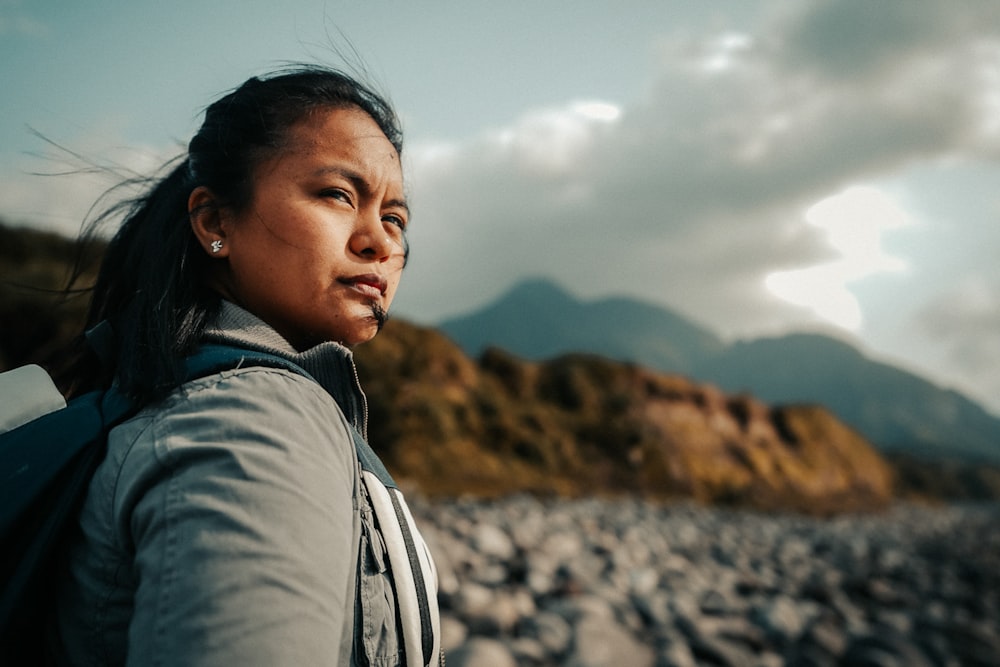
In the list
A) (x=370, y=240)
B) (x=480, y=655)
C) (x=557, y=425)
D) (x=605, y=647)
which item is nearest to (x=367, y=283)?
(x=370, y=240)

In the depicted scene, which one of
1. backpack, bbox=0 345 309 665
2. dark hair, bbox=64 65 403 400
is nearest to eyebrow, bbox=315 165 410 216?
dark hair, bbox=64 65 403 400

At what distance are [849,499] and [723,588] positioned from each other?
25595mm

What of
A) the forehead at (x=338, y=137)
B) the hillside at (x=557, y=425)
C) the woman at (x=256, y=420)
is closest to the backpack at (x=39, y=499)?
the woman at (x=256, y=420)

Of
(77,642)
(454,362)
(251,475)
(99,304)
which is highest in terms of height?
(251,475)

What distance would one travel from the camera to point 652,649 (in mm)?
3613

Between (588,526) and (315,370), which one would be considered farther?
(588,526)

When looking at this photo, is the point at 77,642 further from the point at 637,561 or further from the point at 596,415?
the point at 596,415

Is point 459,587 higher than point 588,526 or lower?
higher

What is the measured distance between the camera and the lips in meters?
1.04

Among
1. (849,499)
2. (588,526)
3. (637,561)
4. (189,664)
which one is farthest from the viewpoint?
(849,499)

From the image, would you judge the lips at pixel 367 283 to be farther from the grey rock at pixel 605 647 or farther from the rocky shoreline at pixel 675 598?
the grey rock at pixel 605 647

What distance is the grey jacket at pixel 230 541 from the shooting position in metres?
0.58

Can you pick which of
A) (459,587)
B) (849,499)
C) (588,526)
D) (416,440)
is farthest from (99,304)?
(849,499)

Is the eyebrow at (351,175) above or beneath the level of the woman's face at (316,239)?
above
